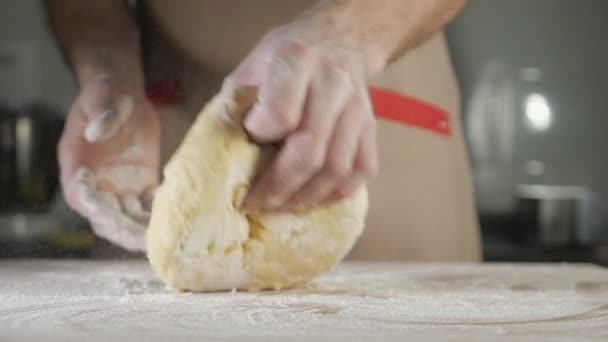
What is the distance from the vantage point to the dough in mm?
629

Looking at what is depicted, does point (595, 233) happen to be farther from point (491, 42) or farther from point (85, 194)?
point (85, 194)

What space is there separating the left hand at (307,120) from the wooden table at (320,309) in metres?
0.09

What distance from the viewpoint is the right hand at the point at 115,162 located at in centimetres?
92

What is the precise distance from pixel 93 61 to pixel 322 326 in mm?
611

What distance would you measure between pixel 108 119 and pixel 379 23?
1.13 ft

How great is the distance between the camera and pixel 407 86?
1094 millimetres

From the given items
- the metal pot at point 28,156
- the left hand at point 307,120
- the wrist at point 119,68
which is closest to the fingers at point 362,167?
the left hand at point 307,120

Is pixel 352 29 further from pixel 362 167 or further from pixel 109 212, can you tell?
pixel 109 212

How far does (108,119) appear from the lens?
3.09 ft

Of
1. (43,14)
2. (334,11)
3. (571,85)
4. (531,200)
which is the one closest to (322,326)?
(334,11)

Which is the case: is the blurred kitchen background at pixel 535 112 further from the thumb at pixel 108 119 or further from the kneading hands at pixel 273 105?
the thumb at pixel 108 119

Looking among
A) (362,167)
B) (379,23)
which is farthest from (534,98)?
(362,167)

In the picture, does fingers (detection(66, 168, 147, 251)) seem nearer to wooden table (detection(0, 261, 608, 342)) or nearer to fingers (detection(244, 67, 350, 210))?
wooden table (detection(0, 261, 608, 342))

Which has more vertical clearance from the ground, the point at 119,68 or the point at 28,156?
the point at 119,68
